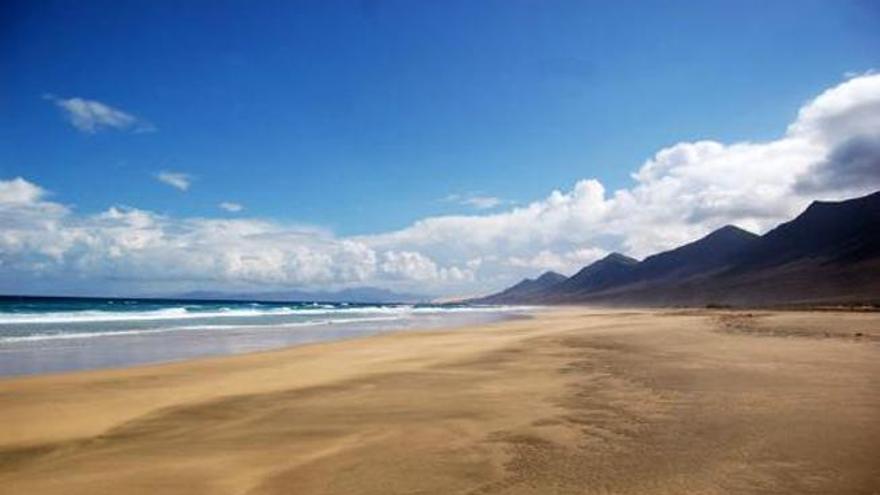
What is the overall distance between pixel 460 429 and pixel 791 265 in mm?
96405

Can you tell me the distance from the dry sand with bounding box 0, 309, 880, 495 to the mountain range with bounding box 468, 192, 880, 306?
165ft

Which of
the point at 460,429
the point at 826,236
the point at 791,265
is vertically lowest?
the point at 460,429

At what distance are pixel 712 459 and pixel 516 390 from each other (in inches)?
173

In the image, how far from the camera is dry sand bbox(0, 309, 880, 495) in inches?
201

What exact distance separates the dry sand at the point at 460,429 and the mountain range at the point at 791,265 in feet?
165

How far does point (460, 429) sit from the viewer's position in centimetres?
695

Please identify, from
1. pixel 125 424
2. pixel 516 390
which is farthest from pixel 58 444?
pixel 516 390

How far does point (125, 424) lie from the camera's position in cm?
785

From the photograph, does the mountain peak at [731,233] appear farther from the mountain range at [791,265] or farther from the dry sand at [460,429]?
the dry sand at [460,429]

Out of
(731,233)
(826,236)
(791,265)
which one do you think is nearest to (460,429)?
(791,265)

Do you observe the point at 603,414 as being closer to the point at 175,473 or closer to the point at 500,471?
the point at 500,471

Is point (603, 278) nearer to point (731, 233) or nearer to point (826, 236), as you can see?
point (731, 233)

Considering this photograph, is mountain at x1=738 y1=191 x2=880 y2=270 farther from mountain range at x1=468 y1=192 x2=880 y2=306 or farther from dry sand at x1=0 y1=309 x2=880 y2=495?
dry sand at x1=0 y1=309 x2=880 y2=495

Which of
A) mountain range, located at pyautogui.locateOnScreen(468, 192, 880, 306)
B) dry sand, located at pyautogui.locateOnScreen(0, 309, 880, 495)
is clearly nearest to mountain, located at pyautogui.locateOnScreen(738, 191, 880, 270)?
mountain range, located at pyautogui.locateOnScreen(468, 192, 880, 306)
